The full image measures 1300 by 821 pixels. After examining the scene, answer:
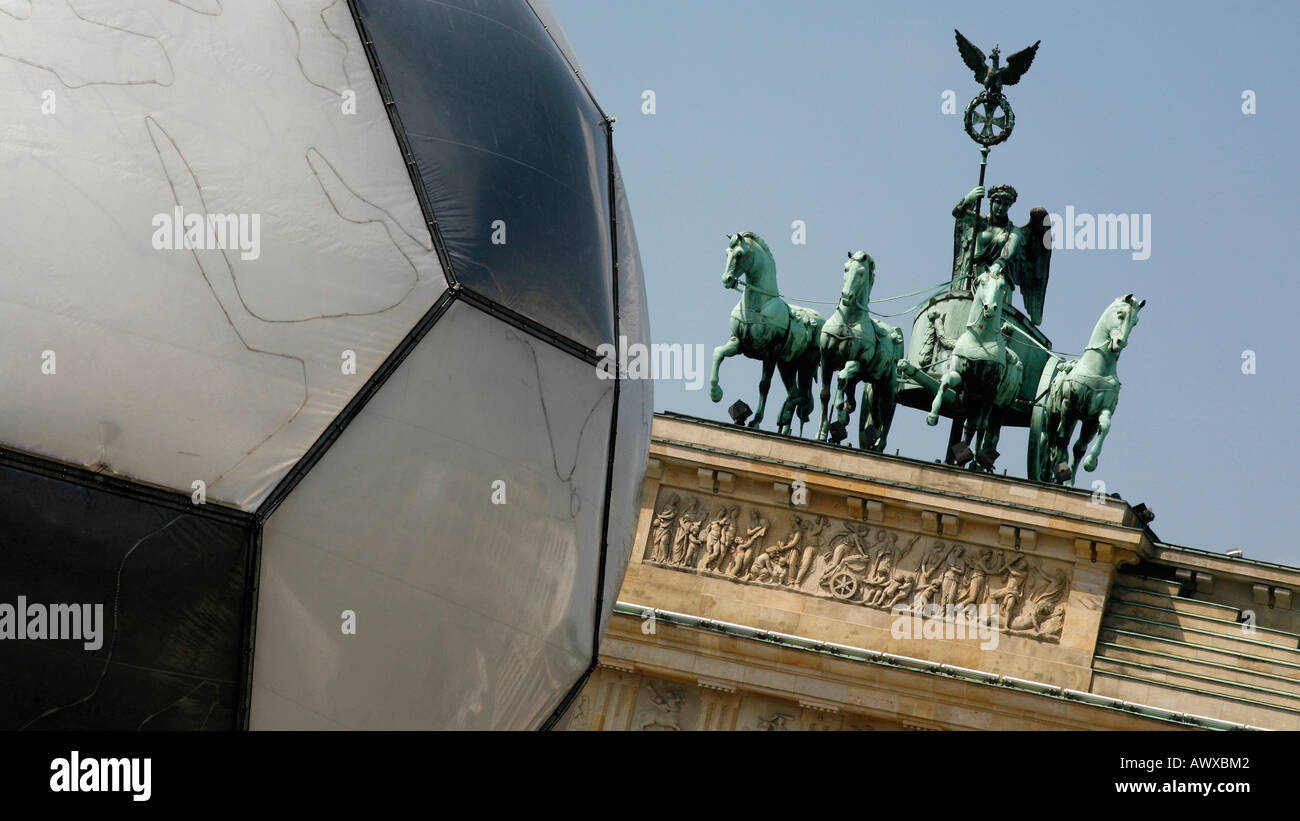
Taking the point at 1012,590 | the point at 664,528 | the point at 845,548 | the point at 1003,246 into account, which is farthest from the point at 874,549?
the point at 1003,246

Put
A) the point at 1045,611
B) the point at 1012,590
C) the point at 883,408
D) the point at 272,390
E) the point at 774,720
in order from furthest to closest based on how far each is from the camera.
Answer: the point at 883,408 → the point at 1012,590 → the point at 1045,611 → the point at 774,720 → the point at 272,390

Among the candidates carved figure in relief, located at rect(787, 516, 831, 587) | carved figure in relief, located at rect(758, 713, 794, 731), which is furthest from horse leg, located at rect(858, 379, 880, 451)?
carved figure in relief, located at rect(758, 713, 794, 731)

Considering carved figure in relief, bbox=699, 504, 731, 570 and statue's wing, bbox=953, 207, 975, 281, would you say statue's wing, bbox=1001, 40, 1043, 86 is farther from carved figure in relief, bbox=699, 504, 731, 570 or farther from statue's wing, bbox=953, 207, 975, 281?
carved figure in relief, bbox=699, 504, 731, 570

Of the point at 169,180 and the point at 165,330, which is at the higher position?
the point at 169,180

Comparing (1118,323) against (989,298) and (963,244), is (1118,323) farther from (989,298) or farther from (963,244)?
(963,244)

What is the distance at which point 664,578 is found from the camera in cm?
2858

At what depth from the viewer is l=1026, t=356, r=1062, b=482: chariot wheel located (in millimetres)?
29078

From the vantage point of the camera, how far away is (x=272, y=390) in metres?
4.13

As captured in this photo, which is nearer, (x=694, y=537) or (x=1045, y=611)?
(x=1045, y=611)

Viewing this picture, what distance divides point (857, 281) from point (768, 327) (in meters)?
1.42

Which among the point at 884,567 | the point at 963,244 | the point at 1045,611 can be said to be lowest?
the point at 1045,611
